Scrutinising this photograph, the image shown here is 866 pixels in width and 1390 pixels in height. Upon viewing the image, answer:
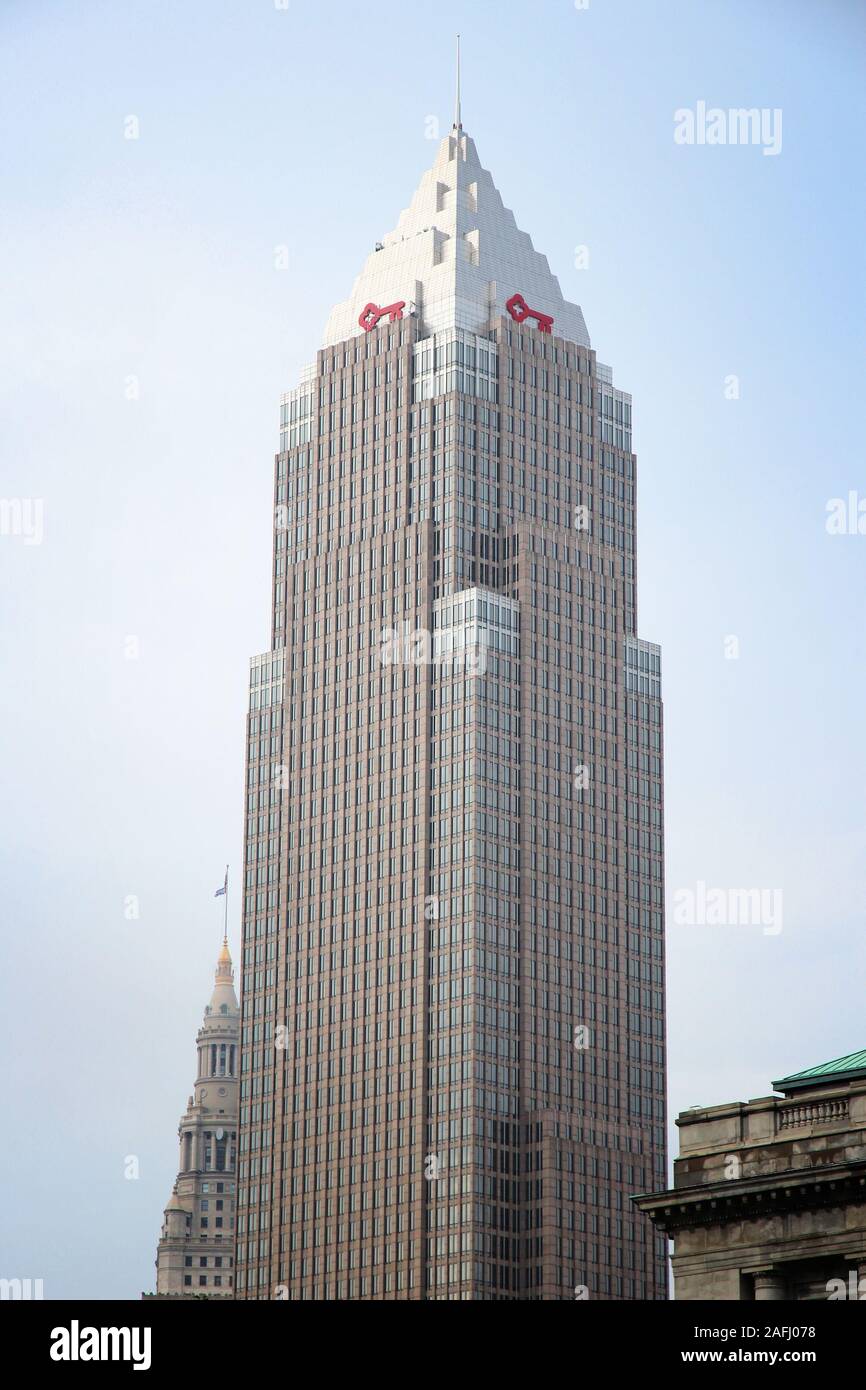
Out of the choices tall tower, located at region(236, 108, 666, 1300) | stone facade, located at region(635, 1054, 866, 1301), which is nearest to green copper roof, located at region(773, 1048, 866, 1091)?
stone facade, located at region(635, 1054, 866, 1301)

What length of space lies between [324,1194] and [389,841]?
92.5ft

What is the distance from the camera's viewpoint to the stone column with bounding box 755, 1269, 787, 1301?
68.8 m

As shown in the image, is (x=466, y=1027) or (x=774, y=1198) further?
(x=466, y=1027)

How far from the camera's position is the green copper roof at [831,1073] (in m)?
71.6

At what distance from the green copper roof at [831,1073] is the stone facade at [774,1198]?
66 millimetres

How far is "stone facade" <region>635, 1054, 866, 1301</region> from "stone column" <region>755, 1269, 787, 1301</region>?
3 cm

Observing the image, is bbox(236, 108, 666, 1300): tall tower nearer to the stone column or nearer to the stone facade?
the stone facade

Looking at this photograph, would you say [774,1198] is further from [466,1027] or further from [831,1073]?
[466,1027]

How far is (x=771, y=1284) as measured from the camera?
226 ft

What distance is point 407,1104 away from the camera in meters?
187

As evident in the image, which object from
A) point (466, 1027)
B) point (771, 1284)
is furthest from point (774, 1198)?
point (466, 1027)

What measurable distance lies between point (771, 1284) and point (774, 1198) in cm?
239
